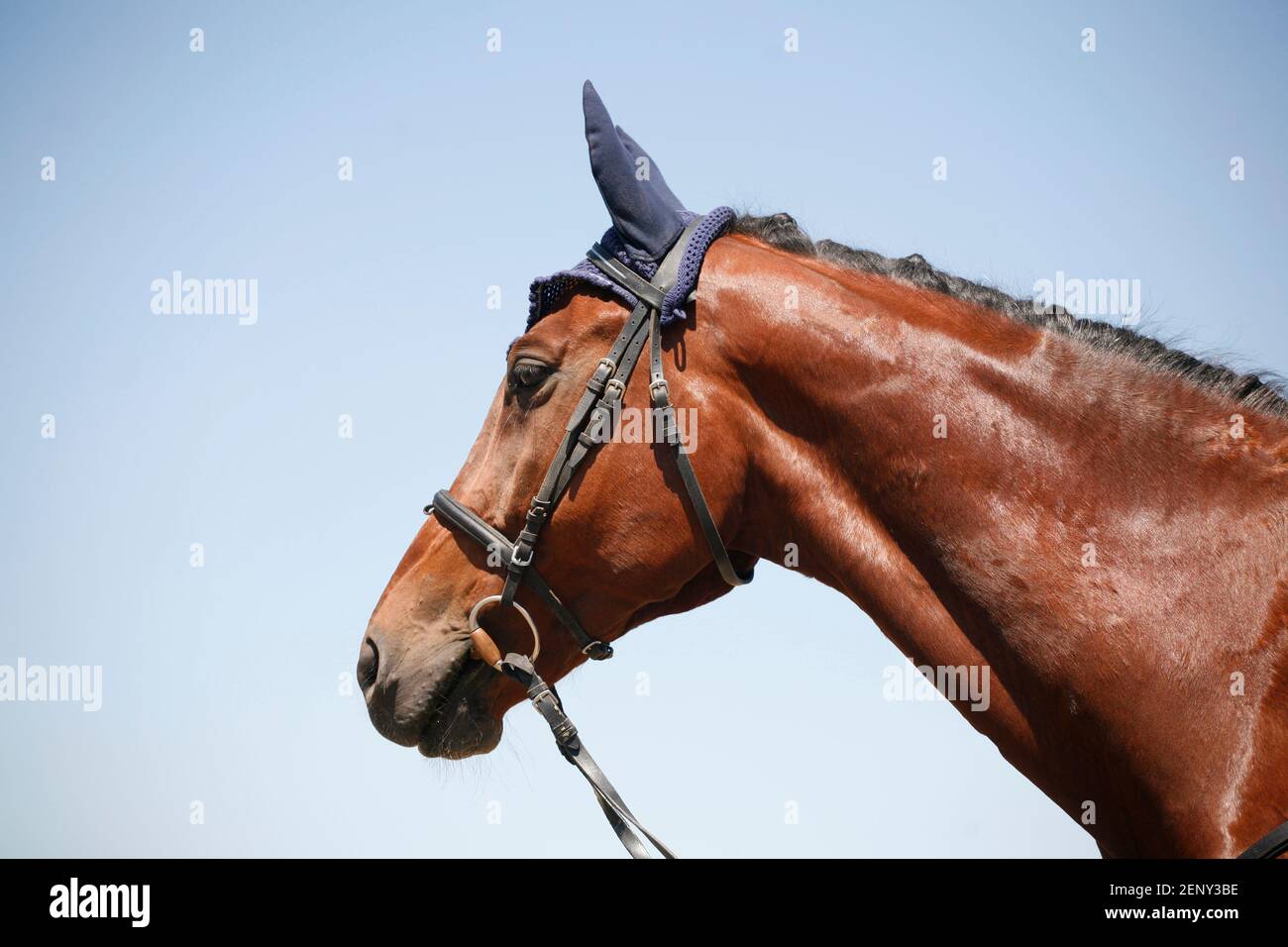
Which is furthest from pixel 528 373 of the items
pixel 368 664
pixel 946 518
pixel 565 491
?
pixel 946 518

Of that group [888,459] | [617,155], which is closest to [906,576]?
[888,459]

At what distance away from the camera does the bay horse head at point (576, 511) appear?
398 centimetres

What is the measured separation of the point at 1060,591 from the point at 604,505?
1.68 m

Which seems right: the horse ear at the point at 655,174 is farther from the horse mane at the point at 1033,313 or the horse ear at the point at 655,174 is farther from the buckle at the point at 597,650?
the buckle at the point at 597,650

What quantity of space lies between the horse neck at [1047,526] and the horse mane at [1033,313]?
60 millimetres

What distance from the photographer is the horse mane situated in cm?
353

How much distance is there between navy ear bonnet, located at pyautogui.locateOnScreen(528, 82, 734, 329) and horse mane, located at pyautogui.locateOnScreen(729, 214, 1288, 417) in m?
0.25

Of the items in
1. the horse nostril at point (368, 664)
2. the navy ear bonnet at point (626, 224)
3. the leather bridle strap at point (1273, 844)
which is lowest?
the leather bridle strap at point (1273, 844)

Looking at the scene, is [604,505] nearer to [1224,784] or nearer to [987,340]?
[987,340]

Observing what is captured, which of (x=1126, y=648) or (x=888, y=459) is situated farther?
(x=888, y=459)

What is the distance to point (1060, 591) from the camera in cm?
329

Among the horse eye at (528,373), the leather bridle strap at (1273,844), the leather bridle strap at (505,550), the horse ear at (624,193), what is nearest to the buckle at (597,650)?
the leather bridle strap at (505,550)

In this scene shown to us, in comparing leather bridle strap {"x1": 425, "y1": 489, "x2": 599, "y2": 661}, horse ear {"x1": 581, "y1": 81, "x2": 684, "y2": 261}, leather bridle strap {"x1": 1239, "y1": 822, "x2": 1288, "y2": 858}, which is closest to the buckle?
leather bridle strap {"x1": 425, "y1": 489, "x2": 599, "y2": 661}

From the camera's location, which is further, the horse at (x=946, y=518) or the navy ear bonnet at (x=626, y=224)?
the navy ear bonnet at (x=626, y=224)
